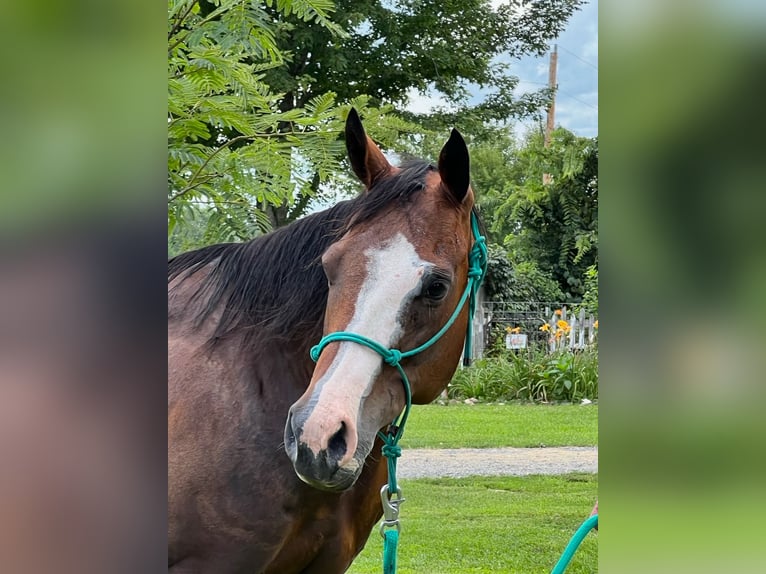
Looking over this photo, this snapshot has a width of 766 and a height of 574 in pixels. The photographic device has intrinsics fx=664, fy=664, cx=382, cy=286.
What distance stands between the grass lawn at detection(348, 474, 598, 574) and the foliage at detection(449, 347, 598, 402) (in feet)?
7.54

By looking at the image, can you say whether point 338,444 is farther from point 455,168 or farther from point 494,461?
point 494,461

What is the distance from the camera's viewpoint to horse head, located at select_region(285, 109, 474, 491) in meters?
1.20

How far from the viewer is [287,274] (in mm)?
1656

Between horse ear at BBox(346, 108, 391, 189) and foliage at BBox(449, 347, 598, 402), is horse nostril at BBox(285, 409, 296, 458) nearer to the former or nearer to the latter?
horse ear at BBox(346, 108, 391, 189)

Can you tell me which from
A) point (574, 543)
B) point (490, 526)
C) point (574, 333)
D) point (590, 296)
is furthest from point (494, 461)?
point (574, 543)

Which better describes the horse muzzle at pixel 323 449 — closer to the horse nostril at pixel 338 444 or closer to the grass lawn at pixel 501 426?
the horse nostril at pixel 338 444
